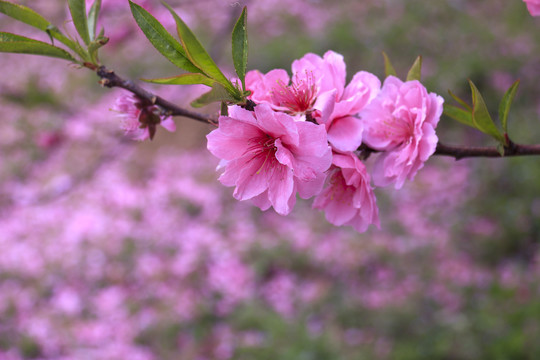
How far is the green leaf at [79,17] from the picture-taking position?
0.61 meters

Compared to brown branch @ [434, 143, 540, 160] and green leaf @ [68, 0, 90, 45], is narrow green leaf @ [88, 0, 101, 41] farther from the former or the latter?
brown branch @ [434, 143, 540, 160]

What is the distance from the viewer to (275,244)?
325 cm

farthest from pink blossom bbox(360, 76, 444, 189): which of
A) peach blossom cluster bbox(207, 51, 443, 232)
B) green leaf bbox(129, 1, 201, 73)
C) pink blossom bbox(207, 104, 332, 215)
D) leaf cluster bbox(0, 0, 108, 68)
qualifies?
leaf cluster bbox(0, 0, 108, 68)

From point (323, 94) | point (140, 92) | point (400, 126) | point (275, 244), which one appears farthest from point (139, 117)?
point (275, 244)

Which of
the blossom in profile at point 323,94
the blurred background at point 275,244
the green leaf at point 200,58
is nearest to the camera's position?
the green leaf at point 200,58

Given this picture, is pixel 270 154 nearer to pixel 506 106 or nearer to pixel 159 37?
pixel 159 37

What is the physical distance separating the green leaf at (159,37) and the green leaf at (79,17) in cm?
14

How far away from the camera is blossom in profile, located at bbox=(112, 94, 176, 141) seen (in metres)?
0.67

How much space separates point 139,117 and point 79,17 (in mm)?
151

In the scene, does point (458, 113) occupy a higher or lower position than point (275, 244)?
higher

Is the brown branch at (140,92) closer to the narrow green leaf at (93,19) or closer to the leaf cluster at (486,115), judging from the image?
the narrow green leaf at (93,19)

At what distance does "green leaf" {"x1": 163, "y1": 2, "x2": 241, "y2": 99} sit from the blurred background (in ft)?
4.70

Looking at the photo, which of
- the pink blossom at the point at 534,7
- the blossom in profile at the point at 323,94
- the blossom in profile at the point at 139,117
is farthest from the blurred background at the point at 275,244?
the pink blossom at the point at 534,7

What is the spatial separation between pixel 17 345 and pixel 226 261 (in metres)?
1.38
